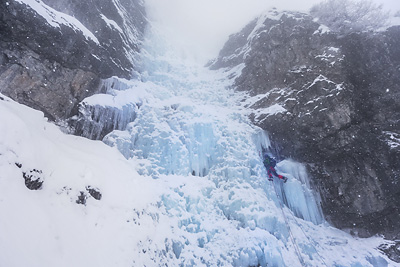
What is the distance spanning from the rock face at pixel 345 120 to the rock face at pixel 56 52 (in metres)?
9.56

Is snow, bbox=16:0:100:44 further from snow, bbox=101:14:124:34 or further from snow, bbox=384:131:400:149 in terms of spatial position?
snow, bbox=384:131:400:149

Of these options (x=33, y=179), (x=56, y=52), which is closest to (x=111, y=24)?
(x=56, y=52)

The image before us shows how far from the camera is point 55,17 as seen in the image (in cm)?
1050

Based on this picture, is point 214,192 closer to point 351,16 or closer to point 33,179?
point 33,179

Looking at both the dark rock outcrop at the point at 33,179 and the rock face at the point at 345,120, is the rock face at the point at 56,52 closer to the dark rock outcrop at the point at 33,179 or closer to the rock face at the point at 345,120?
the dark rock outcrop at the point at 33,179

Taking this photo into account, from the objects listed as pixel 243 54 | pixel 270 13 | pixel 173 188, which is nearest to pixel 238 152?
pixel 173 188

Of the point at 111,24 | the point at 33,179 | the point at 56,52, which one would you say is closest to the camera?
the point at 33,179

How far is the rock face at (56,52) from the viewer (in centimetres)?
912

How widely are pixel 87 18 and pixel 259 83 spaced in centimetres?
1104

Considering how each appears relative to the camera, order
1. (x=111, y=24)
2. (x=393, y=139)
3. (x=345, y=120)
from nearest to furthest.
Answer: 1. (x=393, y=139)
2. (x=345, y=120)
3. (x=111, y=24)

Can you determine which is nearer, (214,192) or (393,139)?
(214,192)

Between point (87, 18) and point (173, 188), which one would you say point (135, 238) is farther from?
point (87, 18)

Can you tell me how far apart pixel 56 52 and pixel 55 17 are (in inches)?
65.0

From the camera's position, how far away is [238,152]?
1156 centimetres
